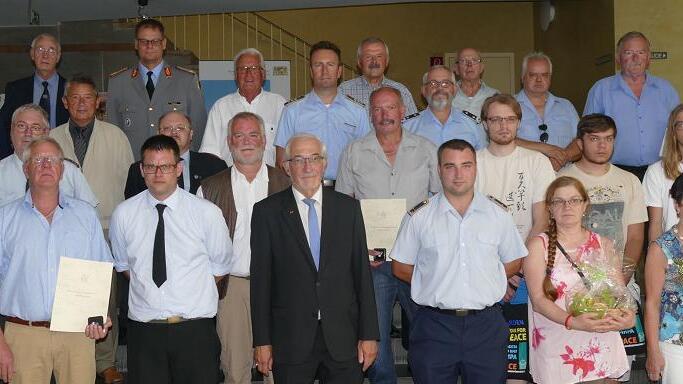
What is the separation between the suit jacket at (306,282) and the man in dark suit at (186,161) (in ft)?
3.74

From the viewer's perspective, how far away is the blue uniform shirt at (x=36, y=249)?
168 inches

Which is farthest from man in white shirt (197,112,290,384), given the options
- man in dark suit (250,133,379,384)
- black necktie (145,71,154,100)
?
black necktie (145,71,154,100)

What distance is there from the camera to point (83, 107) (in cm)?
569

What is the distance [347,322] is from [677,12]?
27.0 feet

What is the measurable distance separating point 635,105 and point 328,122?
7.76ft

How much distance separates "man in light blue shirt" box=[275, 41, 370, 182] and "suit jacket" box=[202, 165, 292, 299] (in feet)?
2.59

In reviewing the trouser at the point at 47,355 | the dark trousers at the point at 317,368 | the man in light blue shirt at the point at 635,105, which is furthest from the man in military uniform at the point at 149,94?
the man in light blue shirt at the point at 635,105

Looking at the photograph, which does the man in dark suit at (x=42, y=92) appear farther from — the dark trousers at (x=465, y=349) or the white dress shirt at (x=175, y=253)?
the dark trousers at (x=465, y=349)

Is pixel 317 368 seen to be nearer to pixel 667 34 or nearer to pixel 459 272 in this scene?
pixel 459 272

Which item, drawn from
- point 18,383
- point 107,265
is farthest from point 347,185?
point 18,383

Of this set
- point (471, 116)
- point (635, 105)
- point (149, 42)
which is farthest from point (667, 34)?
point (149, 42)

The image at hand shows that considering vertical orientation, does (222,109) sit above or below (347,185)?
above

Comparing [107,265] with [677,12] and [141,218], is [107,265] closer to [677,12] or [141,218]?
[141,218]

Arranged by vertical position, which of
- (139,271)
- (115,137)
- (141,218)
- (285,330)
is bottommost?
(285,330)
